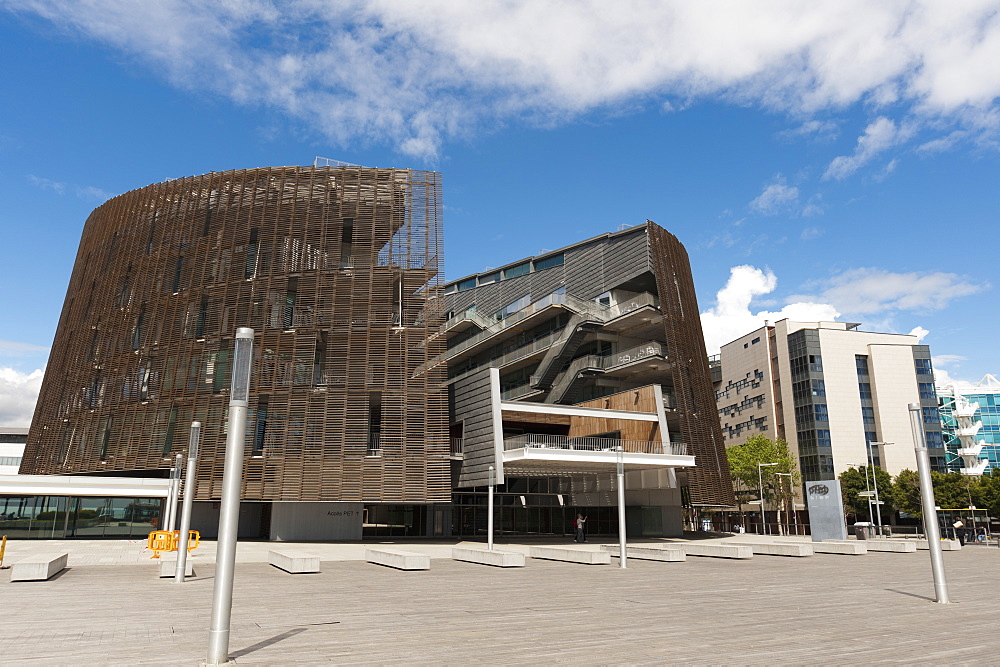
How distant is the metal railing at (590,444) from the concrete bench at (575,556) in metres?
9.46

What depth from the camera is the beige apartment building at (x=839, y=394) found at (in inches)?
3268

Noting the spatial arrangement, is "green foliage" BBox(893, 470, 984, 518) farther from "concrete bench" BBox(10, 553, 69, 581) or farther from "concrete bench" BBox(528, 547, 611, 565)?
"concrete bench" BBox(10, 553, 69, 581)

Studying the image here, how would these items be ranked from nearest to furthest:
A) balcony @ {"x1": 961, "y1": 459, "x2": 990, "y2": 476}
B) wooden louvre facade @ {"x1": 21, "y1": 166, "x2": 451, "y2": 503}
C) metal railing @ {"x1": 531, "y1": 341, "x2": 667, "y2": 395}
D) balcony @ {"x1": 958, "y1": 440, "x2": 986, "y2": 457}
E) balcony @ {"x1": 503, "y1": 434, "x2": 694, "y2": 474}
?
1. balcony @ {"x1": 503, "y1": 434, "x2": 694, "y2": 474}
2. wooden louvre facade @ {"x1": 21, "y1": 166, "x2": 451, "y2": 503}
3. metal railing @ {"x1": 531, "y1": 341, "x2": 667, "y2": 395}
4. balcony @ {"x1": 961, "y1": 459, "x2": 990, "y2": 476}
5. balcony @ {"x1": 958, "y1": 440, "x2": 986, "y2": 457}

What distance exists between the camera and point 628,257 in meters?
49.9

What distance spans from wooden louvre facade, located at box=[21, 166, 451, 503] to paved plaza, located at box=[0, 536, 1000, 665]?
18614mm

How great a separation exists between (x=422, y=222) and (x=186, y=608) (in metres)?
33.3

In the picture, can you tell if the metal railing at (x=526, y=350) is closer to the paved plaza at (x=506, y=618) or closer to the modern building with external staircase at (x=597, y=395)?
the modern building with external staircase at (x=597, y=395)

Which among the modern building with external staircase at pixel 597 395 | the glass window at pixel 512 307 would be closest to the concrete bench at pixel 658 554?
the modern building with external staircase at pixel 597 395

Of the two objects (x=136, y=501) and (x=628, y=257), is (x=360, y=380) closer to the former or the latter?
(x=136, y=501)

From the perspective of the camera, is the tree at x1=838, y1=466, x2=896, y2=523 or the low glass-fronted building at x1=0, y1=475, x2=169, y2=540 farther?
the tree at x1=838, y1=466, x2=896, y2=523

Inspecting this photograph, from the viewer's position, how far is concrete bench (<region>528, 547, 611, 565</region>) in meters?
23.0

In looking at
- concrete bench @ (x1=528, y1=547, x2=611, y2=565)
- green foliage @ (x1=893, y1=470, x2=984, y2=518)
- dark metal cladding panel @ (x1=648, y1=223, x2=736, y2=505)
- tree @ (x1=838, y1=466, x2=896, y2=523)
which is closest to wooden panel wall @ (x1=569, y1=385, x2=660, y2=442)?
dark metal cladding panel @ (x1=648, y1=223, x2=736, y2=505)

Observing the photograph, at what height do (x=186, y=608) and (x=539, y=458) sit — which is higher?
(x=539, y=458)

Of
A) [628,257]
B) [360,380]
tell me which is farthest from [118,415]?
[628,257]
